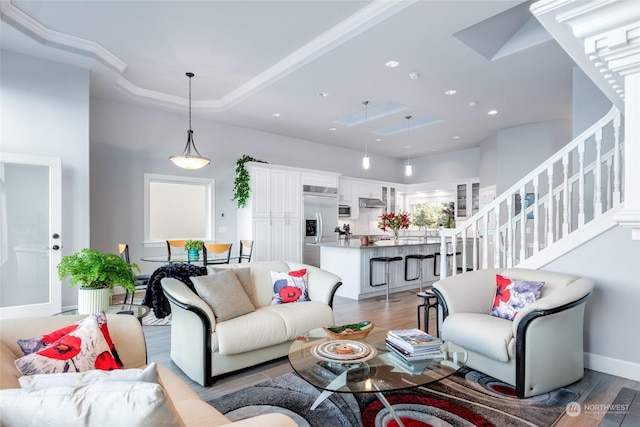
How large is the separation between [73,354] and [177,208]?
16.9 feet

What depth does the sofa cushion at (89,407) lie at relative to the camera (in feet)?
2.74

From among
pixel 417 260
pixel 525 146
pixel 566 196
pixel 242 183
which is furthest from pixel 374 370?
pixel 525 146

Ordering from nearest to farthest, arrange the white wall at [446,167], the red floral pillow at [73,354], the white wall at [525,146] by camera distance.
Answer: the red floral pillow at [73,354] < the white wall at [525,146] < the white wall at [446,167]

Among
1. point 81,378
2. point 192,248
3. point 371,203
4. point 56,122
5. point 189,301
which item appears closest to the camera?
Answer: point 81,378

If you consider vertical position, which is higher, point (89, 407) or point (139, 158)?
point (139, 158)

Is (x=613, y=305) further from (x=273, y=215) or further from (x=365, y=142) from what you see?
(x=365, y=142)

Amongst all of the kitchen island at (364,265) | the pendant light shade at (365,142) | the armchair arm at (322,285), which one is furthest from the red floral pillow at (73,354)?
the pendant light shade at (365,142)

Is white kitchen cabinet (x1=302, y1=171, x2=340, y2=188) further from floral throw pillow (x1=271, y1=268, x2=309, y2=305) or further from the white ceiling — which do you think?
floral throw pillow (x1=271, y1=268, x2=309, y2=305)

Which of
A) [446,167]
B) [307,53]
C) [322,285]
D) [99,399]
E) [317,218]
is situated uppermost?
[307,53]

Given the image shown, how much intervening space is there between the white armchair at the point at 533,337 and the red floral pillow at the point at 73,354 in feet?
7.62

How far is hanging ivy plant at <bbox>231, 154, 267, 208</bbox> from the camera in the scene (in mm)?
6484

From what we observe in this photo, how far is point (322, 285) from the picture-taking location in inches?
131

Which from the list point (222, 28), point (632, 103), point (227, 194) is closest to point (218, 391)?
point (632, 103)

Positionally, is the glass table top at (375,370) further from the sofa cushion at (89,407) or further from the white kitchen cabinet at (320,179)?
the white kitchen cabinet at (320,179)
